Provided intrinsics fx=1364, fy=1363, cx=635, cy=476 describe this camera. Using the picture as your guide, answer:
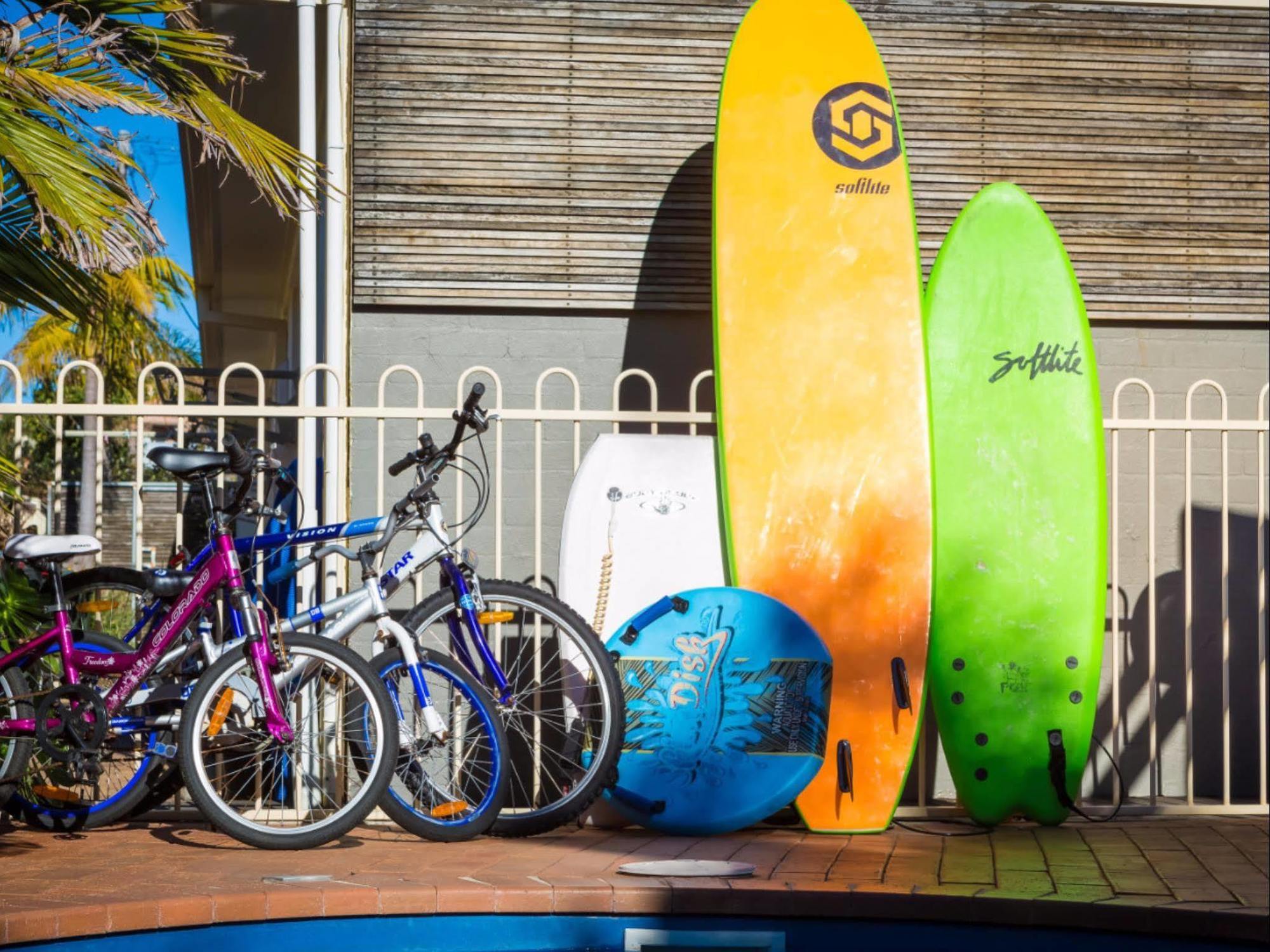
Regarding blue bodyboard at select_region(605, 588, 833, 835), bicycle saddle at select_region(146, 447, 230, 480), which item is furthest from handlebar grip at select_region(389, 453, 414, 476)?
blue bodyboard at select_region(605, 588, 833, 835)

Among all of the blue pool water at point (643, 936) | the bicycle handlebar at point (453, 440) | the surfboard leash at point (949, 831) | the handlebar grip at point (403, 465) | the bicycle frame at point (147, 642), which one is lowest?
the surfboard leash at point (949, 831)

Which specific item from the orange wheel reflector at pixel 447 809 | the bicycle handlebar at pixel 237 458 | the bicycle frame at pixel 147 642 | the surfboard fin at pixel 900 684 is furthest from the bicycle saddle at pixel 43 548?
the surfboard fin at pixel 900 684

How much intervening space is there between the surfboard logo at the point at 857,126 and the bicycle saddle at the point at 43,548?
2.90 metres

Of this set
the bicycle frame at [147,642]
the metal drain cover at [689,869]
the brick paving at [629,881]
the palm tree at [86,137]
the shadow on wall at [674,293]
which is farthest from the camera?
the shadow on wall at [674,293]

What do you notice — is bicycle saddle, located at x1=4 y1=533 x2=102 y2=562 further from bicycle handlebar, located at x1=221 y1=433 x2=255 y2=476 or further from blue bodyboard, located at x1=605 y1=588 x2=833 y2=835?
blue bodyboard, located at x1=605 y1=588 x2=833 y2=835

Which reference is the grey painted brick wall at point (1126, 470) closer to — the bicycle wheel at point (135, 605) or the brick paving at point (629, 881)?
the bicycle wheel at point (135, 605)

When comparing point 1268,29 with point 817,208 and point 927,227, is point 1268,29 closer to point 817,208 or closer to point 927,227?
point 927,227

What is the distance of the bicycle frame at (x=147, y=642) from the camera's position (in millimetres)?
3980

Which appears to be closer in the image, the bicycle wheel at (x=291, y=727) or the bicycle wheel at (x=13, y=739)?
the bicycle wheel at (x=291, y=727)

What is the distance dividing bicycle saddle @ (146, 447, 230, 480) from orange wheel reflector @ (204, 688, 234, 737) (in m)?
0.66

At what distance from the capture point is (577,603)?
15.1 ft

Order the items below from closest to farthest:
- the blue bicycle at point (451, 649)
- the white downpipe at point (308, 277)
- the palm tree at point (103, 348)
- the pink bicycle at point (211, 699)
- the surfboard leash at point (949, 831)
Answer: the pink bicycle at point (211, 699) → the blue bicycle at point (451, 649) → the surfboard leash at point (949, 831) → the white downpipe at point (308, 277) → the palm tree at point (103, 348)

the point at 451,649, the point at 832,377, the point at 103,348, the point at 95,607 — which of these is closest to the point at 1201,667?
the point at 832,377

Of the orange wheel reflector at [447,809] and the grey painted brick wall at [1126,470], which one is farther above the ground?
the grey painted brick wall at [1126,470]
